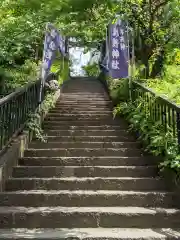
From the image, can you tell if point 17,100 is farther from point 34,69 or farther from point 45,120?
point 34,69

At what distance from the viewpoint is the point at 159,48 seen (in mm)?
9664

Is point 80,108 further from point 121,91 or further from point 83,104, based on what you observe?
point 121,91

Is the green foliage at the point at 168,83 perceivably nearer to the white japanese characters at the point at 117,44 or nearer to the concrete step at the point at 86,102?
the white japanese characters at the point at 117,44

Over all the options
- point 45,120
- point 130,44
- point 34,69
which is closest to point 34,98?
point 45,120

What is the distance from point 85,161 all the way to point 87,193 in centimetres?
116

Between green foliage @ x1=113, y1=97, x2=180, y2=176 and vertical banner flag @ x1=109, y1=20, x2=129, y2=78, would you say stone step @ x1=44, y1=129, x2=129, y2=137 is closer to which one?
green foliage @ x1=113, y1=97, x2=180, y2=176

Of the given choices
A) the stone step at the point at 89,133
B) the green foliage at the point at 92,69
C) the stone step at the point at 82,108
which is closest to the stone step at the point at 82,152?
the stone step at the point at 89,133

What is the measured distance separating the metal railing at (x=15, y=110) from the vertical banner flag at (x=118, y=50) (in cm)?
233

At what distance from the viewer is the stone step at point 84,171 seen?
5715mm

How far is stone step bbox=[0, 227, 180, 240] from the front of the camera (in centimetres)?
403

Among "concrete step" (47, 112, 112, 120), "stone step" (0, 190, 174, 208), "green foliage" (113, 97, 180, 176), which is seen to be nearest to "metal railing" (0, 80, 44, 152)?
"concrete step" (47, 112, 112, 120)

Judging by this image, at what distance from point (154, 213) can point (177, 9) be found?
6187 millimetres

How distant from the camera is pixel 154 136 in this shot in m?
6.05

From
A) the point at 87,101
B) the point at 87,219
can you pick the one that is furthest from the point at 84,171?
the point at 87,101
